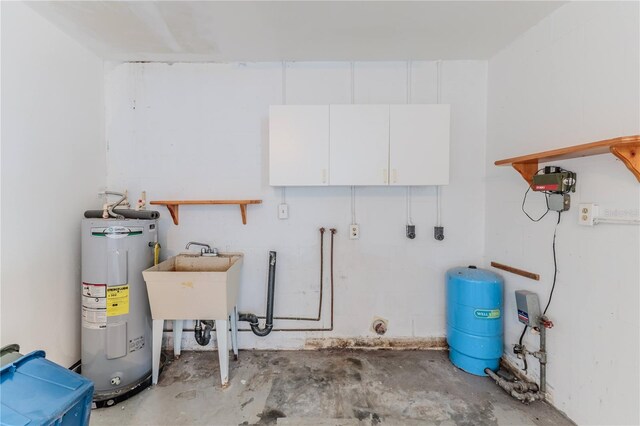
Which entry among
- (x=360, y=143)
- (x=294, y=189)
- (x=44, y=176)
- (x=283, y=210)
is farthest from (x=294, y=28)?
(x=44, y=176)

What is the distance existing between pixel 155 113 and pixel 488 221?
118 inches

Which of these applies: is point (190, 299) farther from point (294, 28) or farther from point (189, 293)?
point (294, 28)

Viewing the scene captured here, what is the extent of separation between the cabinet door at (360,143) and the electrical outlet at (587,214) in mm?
1127

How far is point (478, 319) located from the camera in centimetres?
203

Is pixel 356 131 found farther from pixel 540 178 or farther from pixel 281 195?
pixel 540 178

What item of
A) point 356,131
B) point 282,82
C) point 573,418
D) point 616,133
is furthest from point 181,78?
point 573,418

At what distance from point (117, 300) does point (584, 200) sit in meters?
2.94

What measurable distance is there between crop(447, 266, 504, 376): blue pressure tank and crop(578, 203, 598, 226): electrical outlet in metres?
0.70

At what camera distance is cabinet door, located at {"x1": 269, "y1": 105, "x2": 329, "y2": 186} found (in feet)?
6.79

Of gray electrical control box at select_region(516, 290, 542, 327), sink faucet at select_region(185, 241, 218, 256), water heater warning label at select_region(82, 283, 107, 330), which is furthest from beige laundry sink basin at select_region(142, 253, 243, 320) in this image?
gray electrical control box at select_region(516, 290, 542, 327)

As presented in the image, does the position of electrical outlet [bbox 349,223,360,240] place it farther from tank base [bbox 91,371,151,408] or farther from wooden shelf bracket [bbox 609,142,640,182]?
tank base [bbox 91,371,151,408]

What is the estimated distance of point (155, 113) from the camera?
237 cm

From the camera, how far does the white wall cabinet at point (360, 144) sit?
207 centimetres

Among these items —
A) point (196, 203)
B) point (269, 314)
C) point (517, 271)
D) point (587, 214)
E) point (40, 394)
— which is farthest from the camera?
point (269, 314)
